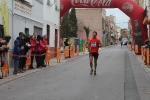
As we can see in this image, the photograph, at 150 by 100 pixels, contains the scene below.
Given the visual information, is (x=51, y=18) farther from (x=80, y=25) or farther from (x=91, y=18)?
(x=91, y=18)

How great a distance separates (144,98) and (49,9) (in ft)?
59.8

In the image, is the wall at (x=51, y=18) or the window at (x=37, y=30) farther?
the wall at (x=51, y=18)

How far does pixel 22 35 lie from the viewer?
Answer: 45.8ft

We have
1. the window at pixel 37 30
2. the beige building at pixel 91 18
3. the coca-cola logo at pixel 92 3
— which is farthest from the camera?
the beige building at pixel 91 18

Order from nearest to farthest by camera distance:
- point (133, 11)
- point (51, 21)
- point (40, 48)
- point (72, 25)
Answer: point (40, 48)
point (51, 21)
point (133, 11)
point (72, 25)

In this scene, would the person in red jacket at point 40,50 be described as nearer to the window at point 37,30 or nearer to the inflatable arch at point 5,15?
the inflatable arch at point 5,15

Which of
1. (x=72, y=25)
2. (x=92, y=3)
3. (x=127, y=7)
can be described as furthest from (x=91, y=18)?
(x=127, y=7)

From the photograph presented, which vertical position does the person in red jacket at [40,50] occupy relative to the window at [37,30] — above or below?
below

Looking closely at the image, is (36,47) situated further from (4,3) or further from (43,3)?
(43,3)

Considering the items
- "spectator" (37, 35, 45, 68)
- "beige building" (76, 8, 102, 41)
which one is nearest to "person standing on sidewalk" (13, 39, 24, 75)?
"spectator" (37, 35, 45, 68)

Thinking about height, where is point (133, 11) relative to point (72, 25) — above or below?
below

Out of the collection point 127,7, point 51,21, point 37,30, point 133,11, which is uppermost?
point 127,7

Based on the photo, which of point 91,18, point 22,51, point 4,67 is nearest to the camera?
point 4,67

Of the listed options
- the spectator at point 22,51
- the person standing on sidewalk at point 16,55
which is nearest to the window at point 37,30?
the spectator at point 22,51
